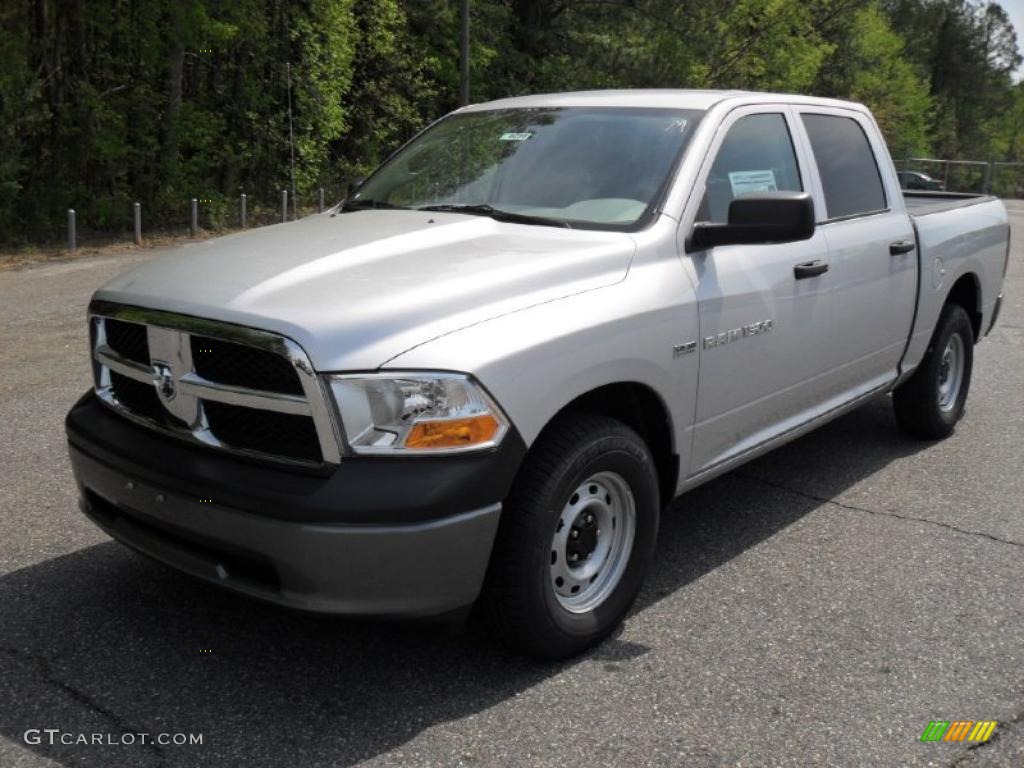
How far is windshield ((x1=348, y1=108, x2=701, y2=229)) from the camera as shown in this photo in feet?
13.2

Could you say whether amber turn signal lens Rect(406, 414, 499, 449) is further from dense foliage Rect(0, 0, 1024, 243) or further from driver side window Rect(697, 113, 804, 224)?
dense foliage Rect(0, 0, 1024, 243)

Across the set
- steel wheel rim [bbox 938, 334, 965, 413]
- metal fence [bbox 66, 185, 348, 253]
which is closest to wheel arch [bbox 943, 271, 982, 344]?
steel wheel rim [bbox 938, 334, 965, 413]

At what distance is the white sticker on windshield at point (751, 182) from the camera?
4289 millimetres

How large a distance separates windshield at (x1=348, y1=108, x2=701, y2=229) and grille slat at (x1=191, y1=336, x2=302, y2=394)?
1.36 metres

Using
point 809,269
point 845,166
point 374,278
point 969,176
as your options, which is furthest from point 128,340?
point 969,176

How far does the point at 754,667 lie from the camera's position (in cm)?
349

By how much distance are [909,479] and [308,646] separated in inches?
134

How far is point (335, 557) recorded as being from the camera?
289 centimetres

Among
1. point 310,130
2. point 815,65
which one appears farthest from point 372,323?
point 815,65

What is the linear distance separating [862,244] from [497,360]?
2586mm

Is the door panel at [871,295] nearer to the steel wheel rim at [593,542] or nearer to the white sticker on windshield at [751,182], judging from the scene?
the white sticker on windshield at [751,182]

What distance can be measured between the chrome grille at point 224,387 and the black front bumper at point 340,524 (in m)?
0.07

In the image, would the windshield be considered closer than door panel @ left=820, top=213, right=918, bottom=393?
Yes
